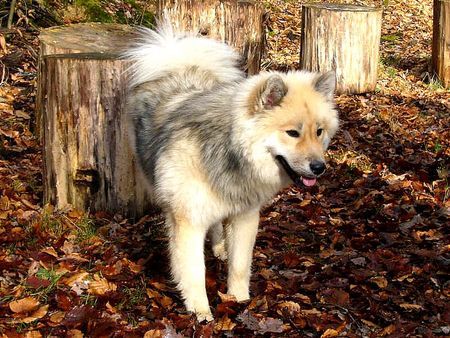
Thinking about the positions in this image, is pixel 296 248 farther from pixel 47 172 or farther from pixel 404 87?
pixel 404 87

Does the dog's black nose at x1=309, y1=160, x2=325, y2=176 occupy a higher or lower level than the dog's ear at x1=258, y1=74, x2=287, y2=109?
lower

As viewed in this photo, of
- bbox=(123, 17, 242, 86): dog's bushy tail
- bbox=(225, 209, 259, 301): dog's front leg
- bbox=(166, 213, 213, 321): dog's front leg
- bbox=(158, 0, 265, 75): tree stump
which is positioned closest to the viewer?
bbox=(166, 213, 213, 321): dog's front leg

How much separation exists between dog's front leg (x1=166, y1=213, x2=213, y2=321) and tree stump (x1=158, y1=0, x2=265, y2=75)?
8.11ft

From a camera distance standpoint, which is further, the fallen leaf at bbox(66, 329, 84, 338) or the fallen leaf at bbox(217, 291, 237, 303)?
the fallen leaf at bbox(217, 291, 237, 303)

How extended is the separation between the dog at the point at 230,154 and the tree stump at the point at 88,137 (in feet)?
2.03

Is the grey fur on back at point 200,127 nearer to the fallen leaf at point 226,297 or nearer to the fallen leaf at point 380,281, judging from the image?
the fallen leaf at point 226,297

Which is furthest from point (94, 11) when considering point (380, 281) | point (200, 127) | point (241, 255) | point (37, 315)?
point (37, 315)

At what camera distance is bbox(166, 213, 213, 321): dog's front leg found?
11.7 ft

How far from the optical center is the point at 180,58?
4328 mm

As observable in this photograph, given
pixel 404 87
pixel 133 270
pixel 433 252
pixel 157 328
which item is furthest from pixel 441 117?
pixel 157 328

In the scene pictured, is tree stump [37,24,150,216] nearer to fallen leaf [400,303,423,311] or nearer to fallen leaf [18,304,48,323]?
fallen leaf [18,304,48,323]

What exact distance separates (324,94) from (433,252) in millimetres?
1513

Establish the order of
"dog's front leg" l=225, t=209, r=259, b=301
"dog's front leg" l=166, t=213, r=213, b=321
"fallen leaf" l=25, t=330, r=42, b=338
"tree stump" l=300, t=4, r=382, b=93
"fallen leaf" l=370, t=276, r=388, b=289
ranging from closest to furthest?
"fallen leaf" l=25, t=330, r=42, b=338, "dog's front leg" l=166, t=213, r=213, b=321, "dog's front leg" l=225, t=209, r=259, b=301, "fallen leaf" l=370, t=276, r=388, b=289, "tree stump" l=300, t=4, r=382, b=93

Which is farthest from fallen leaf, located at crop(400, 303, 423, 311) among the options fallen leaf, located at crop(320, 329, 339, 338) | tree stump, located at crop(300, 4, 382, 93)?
tree stump, located at crop(300, 4, 382, 93)
